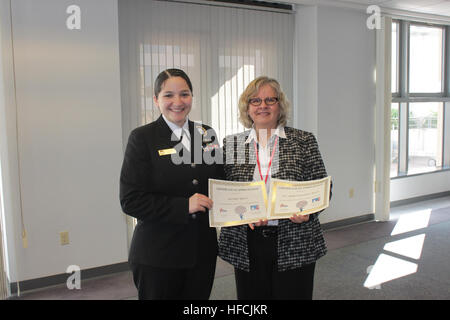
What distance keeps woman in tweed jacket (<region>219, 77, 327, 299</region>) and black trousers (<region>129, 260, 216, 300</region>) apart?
0.17 metres

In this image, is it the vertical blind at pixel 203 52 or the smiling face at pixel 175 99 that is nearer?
the smiling face at pixel 175 99

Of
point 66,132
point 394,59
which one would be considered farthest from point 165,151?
point 394,59

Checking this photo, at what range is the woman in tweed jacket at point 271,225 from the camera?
186cm

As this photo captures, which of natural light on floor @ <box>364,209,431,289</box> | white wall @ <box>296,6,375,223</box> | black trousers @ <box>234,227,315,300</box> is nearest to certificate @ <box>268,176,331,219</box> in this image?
black trousers @ <box>234,227,315,300</box>

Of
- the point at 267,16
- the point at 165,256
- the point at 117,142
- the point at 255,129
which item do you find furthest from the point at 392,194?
the point at 165,256

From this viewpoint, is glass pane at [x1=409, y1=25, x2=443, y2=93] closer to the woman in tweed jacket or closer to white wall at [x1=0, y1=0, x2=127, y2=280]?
white wall at [x1=0, y1=0, x2=127, y2=280]

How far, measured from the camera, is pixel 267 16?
4.74 metres

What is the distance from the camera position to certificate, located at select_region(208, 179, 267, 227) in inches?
68.9

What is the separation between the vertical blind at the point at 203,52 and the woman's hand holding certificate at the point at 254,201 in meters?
2.45

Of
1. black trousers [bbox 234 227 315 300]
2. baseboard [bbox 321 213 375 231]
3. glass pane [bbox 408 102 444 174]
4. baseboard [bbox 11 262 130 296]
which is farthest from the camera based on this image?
glass pane [bbox 408 102 444 174]

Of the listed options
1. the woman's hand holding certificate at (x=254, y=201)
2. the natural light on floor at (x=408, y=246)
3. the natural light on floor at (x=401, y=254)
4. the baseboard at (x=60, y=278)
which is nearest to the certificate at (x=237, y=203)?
the woman's hand holding certificate at (x=254, y=201)

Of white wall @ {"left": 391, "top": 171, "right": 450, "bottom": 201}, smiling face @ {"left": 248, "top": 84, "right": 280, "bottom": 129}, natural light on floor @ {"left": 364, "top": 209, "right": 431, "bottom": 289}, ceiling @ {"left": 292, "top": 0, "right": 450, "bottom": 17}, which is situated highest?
ceiling @ {"left": 292, "top": 0, "right": 450, "bottom": 17}

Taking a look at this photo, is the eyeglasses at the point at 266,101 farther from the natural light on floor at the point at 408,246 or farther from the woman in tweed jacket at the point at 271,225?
the natural light on floor at the point at 408,246
